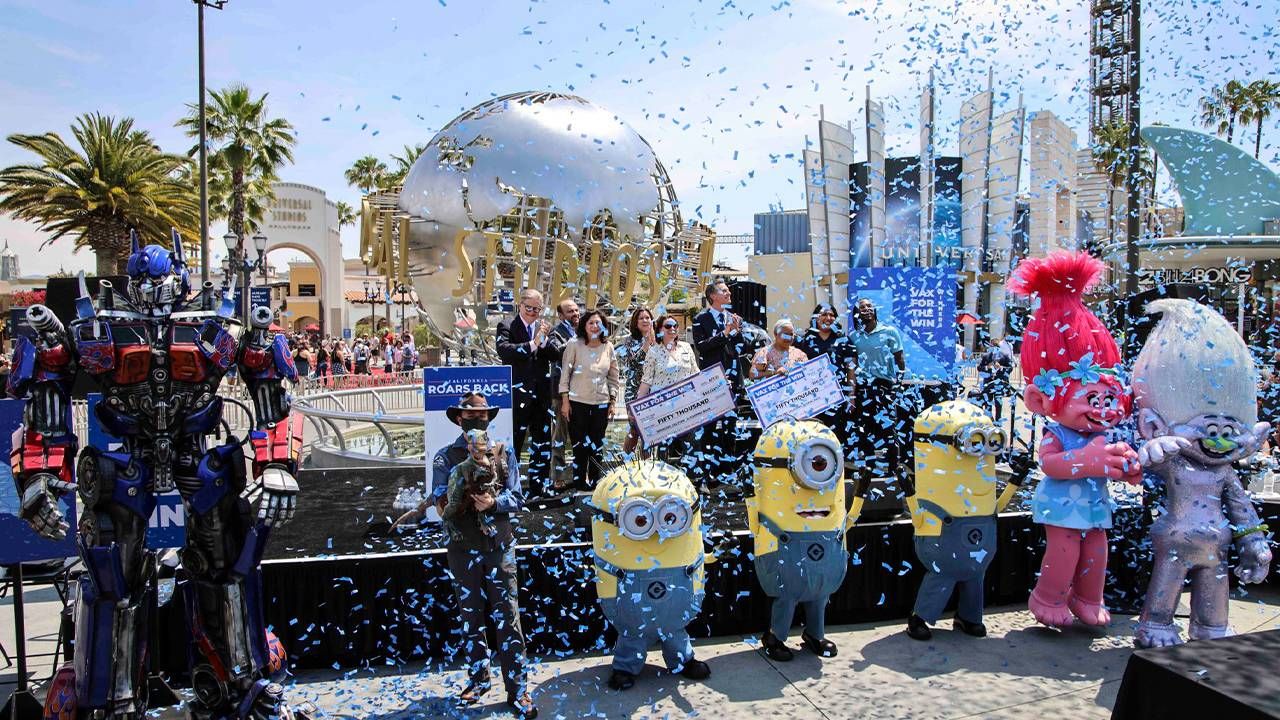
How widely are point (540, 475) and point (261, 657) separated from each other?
3.46 metres

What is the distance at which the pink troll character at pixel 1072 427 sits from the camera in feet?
14.6

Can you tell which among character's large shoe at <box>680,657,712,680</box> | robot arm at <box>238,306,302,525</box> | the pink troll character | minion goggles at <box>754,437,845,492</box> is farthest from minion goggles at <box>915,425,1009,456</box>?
robot arm at <box>238,306,302,525</box>

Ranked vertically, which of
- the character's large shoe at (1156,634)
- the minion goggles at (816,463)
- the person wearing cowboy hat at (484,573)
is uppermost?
the minion goggles at (816,463)

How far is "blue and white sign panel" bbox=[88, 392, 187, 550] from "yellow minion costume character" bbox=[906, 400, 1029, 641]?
12.9 feet

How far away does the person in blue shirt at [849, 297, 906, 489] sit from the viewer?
6.45 meters

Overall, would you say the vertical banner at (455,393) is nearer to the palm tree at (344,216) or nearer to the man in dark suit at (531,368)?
the man in dark suit at (531,368)

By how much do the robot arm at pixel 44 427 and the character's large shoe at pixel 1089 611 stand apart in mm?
5230

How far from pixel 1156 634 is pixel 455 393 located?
4403 millimetres

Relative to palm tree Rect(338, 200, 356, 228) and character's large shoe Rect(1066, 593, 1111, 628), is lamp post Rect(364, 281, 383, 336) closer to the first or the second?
palm tree Rect(338, 200, 356, 228)

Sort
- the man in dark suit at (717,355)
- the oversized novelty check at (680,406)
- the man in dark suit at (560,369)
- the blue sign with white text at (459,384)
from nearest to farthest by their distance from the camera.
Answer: the oversized novelty check at (680,406)
the blue sign with white text at (459,384)
the man in dark suit at (560,369)
the man in dark suit at (717,355)

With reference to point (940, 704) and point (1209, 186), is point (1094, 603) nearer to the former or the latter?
point (940, 704)

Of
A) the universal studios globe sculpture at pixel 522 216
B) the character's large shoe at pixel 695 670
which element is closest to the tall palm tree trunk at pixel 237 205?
the universal studios globe sculpture at pixel 522 216

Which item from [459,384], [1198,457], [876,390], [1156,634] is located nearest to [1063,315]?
[1198,457]

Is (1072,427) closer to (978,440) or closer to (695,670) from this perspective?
(978,440)
